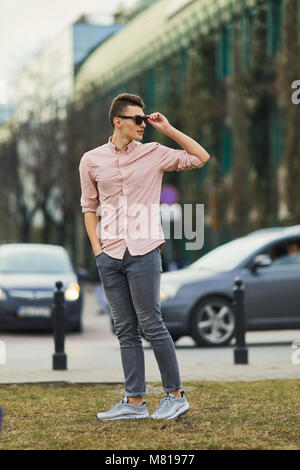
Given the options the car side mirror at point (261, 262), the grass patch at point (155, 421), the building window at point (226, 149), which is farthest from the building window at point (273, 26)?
the grass patch at point (155, 421)

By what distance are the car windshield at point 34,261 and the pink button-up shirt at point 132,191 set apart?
1167 centimetres

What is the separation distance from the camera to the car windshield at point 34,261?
18.5 m

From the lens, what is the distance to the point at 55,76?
44.8 m

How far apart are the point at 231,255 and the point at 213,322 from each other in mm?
1155

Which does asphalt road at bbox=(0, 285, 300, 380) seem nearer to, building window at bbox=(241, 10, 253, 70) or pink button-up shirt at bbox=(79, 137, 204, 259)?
pink button-up shirt at bbox=(79, 137, 204, 259)

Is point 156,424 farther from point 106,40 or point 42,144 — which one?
point 106,40

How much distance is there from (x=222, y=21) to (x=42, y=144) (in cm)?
1045

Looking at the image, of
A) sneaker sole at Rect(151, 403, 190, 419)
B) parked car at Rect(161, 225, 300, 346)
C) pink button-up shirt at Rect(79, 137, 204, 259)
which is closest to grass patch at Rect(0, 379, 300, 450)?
sneaker sole at Rect(151, 403, 190, 419)

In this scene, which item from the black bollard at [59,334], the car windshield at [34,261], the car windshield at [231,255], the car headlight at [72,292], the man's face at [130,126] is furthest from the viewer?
the car windshield at [34,261]

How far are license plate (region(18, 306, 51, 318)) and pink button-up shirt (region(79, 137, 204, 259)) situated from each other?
1042 cm

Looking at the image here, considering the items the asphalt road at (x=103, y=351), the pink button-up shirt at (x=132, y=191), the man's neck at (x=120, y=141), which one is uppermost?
the man's neck at (x=120, y=141)

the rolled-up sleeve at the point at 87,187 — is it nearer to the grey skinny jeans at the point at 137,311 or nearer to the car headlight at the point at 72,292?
the grey skinny jeans at the point at 137,311

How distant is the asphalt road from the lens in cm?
1184

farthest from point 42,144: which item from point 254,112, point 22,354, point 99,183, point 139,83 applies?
point 99,183
